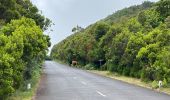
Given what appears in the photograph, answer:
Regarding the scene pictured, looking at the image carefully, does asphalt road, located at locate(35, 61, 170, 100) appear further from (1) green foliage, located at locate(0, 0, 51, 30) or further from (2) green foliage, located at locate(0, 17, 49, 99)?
(1) green foliage, located at locate(0, 0, 51, 30)

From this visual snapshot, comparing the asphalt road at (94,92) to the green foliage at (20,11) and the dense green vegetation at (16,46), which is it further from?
the green foliage at (20,11)

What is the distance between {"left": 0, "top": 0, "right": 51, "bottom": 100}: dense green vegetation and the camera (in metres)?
17.3

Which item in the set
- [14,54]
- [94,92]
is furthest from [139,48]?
[14,54]

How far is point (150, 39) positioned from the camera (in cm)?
4053

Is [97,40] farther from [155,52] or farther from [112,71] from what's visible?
[155,52]

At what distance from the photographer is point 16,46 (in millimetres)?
20578

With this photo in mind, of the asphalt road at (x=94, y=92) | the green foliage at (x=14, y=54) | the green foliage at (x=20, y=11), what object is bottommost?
the asphalt road at (x=94, y=92)

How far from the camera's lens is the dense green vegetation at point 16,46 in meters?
17.3

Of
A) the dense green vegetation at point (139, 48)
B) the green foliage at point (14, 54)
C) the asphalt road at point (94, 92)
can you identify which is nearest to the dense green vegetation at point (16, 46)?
the green foliage at point (14, 54)

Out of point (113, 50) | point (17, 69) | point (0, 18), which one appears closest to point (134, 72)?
point (113, 50)

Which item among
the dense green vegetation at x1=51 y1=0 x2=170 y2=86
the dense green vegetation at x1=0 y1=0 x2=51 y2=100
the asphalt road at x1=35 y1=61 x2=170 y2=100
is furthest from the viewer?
the dense green vegetation at x1=51 y1=0 x2=170 y2=86

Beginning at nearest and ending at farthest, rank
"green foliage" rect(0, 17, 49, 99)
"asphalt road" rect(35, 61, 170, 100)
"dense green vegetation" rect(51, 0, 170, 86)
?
"green foliage" rect(0, 17, 49, 99) < "asphalt road" rect(35, 61, 170, 100) < "dense green vegetation" rect(51, 0, 170, 86)

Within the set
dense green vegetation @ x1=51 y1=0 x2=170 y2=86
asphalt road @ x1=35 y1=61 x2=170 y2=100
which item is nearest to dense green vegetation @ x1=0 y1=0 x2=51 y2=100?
asphalt road @ x1=35 y1=61 x2=170 y2=100

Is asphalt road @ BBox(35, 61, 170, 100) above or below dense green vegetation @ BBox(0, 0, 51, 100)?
below
